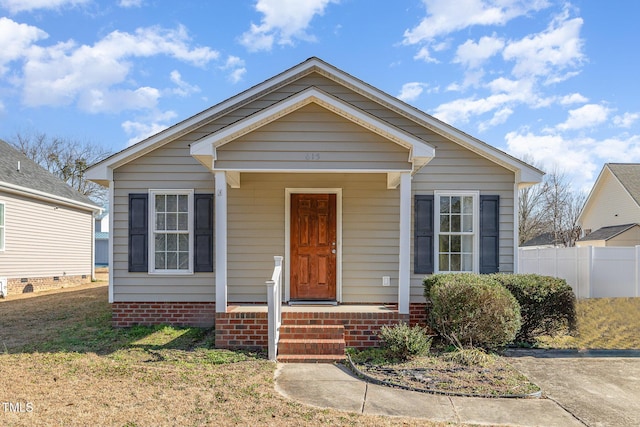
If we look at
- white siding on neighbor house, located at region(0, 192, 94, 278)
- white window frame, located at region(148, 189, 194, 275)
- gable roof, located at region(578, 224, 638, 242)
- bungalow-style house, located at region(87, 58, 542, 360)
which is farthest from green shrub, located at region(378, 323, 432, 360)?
gable roof, located at region(578, 224, 638, 242)

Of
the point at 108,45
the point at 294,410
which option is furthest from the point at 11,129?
the point at 294,410

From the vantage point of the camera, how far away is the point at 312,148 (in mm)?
7184

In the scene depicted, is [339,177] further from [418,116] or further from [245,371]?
[245,371]

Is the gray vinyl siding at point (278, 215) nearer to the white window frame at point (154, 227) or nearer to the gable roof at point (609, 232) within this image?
the white window frame at point (154, 227)

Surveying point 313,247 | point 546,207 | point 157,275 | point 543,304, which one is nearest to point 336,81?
point 313,247

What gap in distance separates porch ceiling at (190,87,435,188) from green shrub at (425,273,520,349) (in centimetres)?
193

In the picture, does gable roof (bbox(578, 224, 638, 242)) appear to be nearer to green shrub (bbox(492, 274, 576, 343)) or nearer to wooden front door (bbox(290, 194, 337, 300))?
green shrub (bbox(492, 274, 576, 343))

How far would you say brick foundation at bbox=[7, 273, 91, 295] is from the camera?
1434 centimetres

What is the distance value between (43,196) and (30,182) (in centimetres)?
59

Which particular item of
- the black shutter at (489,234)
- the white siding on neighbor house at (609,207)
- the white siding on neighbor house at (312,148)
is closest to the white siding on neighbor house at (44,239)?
the white siding on neighbor house at (312,148)

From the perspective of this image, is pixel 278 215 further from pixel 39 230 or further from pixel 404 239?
pixel 39 230

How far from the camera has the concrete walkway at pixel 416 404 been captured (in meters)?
4.48

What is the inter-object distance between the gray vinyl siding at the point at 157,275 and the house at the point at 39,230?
7246 millimetres

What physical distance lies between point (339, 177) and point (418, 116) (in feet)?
6.08
